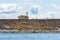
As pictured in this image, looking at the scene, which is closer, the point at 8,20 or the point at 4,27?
the point at 4,27

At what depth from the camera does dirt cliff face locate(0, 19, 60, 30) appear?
110 meters

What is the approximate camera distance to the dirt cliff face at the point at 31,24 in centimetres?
11031

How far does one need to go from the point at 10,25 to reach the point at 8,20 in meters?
2.44

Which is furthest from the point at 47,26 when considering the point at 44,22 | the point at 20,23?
the point at 20,23

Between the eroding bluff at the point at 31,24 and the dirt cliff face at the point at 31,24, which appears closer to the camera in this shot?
the eroding bluff at the point at 31,24

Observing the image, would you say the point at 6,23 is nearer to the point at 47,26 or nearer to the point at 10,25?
the point at 10,25

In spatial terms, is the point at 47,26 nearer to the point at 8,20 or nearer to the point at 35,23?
the point at 35,23

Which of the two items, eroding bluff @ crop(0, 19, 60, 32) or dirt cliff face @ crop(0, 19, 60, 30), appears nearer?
eroding bluff @ crop(0, 19, 60, 32)

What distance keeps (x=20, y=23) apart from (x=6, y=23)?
4.33 m

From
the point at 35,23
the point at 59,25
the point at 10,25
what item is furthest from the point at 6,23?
the point at 59,25

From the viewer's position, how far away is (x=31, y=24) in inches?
4407

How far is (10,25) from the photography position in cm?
11194

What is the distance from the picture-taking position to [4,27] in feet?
349

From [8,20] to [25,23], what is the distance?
587 centimetres
